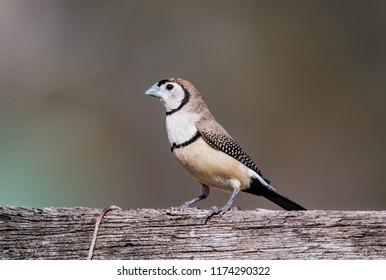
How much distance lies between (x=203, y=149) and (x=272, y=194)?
431 millimetres

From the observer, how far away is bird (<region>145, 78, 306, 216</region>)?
3887 mm

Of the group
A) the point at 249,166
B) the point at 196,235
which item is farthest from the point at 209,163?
the point at 196,235

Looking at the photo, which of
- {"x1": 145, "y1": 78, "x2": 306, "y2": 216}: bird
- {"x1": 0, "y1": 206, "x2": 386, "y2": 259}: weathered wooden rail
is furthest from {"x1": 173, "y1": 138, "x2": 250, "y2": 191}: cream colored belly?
{"x1": 0, "y1": 206, "x2": 386, "y2": 259}: weathered wooden rail

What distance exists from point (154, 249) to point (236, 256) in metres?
0.28

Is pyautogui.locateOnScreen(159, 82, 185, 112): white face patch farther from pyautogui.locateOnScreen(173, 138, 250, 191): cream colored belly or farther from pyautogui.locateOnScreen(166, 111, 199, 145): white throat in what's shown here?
pyautogui.locateOnScreen(173, 138, 250, 191): cream colored belly

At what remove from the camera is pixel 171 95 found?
161 inches

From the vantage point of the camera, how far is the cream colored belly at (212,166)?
386 centimetres

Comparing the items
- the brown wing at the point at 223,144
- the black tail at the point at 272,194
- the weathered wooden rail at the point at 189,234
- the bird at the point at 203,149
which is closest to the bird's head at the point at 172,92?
the bird at the point at 203,149

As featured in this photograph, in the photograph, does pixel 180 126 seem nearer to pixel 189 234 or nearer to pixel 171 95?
pixel 171 95

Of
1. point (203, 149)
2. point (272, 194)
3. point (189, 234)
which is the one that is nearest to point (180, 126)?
point (203, 149)

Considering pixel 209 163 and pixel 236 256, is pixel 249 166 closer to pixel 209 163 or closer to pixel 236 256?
pixel 209 163

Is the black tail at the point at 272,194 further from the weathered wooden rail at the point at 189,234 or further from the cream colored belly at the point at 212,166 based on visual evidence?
the weathered wooden rail at the point at 189,234

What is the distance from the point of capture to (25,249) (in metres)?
Answer: 2.58

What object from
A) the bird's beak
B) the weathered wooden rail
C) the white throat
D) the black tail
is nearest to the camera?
the weathered wooden rail
